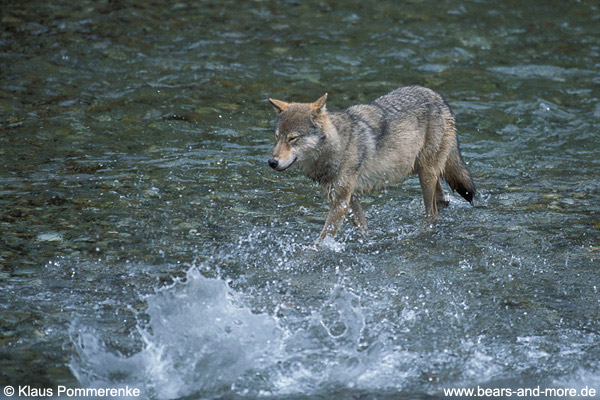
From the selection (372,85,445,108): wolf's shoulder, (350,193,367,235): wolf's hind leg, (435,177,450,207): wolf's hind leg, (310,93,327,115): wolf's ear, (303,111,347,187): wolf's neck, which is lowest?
(435,177,450,207): wolf's hind leg

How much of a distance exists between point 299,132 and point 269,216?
1.19 m

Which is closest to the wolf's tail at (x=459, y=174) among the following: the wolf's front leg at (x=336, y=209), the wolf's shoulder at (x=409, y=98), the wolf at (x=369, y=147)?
the wolf at (x=369, y=147)

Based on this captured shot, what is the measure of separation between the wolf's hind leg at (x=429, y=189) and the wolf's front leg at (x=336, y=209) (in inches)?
40.0

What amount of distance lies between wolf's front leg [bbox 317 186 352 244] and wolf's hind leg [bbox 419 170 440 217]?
102 cm

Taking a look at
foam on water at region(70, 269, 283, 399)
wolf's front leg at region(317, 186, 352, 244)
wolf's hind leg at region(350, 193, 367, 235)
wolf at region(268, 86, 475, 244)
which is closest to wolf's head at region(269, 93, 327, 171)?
wolf at region(268, 86, 475, 244)

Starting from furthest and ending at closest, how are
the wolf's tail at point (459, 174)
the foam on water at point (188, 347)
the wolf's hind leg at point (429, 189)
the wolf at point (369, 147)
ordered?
the wolf's tail at point (459, 174) < the wolf's hind leg at point (429, 189) < the wolf at point (369, 147) < the foam on water at point (188, 347)

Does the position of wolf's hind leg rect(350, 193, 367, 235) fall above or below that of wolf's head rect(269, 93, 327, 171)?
below

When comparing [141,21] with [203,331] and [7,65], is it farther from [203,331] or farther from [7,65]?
[203,331]

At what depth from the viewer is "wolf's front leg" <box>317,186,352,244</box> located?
6242mm

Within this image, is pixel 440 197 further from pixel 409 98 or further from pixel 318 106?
pixel 318 106

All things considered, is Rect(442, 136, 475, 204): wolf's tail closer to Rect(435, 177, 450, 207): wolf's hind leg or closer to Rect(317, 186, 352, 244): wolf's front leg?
Rect(435, 177, 450, 207): wolf's hind leg

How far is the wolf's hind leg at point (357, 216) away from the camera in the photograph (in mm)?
6559

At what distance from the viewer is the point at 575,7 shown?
13.3m

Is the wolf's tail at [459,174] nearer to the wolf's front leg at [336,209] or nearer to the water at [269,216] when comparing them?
the water at [269,216]
